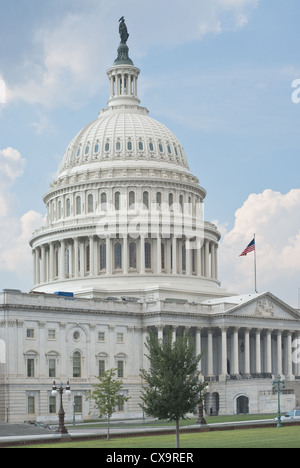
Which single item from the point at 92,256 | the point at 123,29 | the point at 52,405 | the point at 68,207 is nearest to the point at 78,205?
the point at 68,207

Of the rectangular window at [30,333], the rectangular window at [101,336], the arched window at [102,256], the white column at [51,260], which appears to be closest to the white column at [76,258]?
the arched window at [102,256]

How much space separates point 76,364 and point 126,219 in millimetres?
30100

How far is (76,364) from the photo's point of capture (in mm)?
120125

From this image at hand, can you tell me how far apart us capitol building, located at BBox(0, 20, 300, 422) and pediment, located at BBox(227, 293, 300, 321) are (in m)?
0.19

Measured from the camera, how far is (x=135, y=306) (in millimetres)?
128125

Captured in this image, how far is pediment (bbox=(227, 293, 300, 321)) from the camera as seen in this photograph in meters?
133

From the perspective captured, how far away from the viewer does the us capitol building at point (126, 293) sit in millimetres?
115688

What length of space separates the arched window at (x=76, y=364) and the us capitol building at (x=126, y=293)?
12 cm

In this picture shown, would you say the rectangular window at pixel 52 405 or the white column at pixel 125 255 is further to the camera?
the white column at pixel 125 255

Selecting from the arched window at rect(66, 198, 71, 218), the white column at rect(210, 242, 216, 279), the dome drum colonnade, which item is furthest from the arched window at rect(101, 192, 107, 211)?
the dome drum colonnade

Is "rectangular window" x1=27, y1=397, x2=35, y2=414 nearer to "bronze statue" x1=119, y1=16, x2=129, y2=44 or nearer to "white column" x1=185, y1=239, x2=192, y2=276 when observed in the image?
"white column" x1=185, y1=239, x2=192, y2=276

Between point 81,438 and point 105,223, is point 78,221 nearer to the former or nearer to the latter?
point 105,223

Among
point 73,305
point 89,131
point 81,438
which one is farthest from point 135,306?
point 81,438

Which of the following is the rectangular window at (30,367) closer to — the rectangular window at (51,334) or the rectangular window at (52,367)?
the rectangular window at (52,367)
